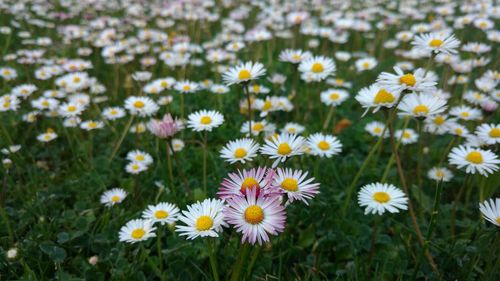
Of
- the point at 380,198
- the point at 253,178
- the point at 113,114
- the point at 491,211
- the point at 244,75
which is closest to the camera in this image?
the point at 253,178

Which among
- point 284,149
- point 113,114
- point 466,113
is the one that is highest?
point 284,149

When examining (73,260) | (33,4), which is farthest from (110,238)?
(33,4)

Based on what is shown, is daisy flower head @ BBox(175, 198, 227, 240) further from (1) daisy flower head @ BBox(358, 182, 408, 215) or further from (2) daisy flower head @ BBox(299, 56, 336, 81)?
(2) daisy flower head @ BBox(299, 56, 336, 81)

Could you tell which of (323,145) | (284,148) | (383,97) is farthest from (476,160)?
(284,148)

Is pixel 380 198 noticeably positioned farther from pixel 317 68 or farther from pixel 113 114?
pixel 113 114

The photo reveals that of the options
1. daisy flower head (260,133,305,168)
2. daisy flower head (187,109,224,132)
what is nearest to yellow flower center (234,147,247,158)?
daisy flower head (260,133,305,168)

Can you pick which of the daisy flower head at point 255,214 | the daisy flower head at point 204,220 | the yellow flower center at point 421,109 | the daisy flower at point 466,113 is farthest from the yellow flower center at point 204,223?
the daisy flower at point 466,113

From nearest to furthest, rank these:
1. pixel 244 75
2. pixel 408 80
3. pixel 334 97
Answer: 1. pixel 408 80
2. pixel 244 75
3. pixel 334 97
